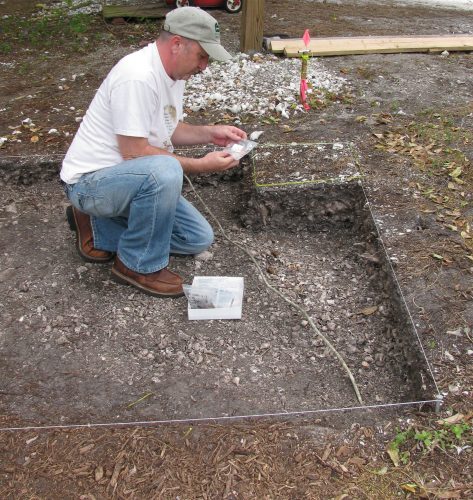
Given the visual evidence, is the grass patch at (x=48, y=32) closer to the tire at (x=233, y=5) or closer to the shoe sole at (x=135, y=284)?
the tire at (x=233, y=5)

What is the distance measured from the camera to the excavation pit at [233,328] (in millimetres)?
2359

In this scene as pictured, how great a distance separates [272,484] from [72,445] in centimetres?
77

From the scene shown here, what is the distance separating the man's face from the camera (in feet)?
7.80

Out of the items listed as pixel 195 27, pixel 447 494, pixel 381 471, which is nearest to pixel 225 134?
pixel 195 27

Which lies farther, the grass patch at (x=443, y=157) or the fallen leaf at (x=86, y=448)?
the grass patch at (x=443, y=157)

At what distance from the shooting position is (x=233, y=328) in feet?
9.00

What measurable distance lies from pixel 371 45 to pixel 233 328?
3.92 meters

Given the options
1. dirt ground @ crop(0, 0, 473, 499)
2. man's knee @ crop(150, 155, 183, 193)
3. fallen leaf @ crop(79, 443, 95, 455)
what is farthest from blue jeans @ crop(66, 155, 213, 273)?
fallen leaf @ crop(79, 443, 95, 455)

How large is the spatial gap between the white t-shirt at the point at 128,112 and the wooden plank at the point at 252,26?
273 centimetres

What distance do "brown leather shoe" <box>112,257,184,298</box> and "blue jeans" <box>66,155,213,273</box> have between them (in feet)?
0.18

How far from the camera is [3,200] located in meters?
3.67

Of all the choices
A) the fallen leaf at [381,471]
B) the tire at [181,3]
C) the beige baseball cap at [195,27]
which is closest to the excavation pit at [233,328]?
the fallen leaf at [381,471]

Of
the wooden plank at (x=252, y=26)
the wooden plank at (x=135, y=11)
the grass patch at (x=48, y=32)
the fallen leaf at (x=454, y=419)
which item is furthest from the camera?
the wooden plank at (x=135, y=11)

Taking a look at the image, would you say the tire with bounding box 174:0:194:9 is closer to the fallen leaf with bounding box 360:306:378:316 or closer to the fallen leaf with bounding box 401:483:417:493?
the fallen leaf with bounding box 360:306:378:316
